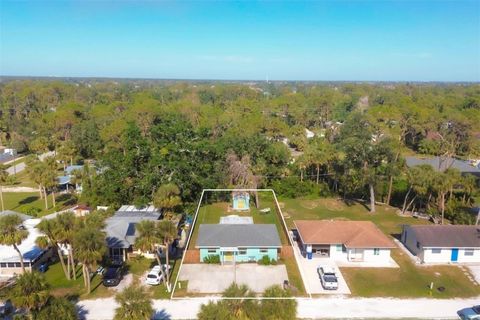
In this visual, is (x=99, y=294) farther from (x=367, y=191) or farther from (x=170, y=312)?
(x=367, y=191)

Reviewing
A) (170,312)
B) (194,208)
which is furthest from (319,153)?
(170,312)

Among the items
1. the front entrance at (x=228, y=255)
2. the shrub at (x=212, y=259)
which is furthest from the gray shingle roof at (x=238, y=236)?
the shrub at (x=212, y=259)

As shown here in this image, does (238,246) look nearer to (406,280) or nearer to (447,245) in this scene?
(406,280)

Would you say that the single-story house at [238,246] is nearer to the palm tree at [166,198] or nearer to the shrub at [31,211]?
the palm tree at [166,198]

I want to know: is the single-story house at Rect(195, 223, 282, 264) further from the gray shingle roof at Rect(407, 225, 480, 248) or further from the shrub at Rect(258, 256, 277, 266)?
the gray shingle roof at Rect(407, 225, 480, 248)

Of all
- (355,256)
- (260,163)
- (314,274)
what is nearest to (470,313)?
(355,256)

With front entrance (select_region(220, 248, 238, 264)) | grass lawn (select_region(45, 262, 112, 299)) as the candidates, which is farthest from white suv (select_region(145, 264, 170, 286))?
front entrance (select_region(220, 248, 238, 264))
